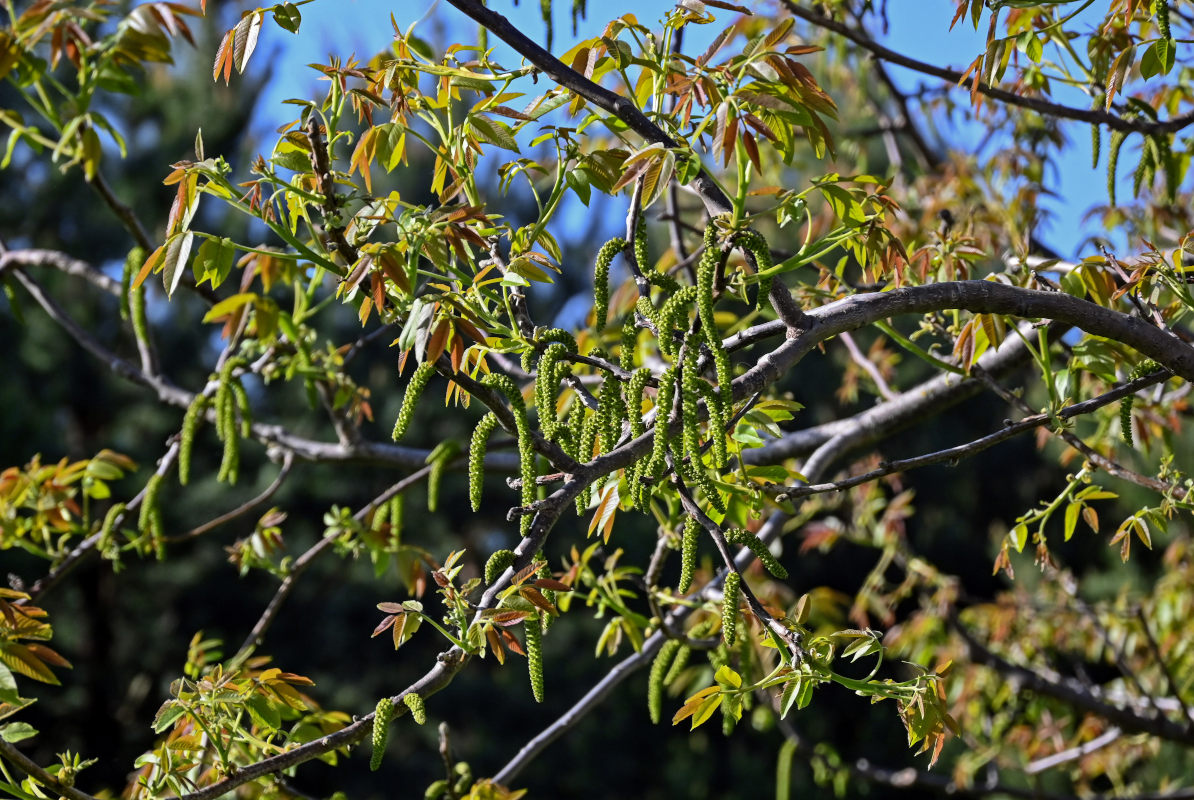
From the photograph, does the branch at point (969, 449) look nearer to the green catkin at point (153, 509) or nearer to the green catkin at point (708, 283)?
the green catkin at point (708, 283)

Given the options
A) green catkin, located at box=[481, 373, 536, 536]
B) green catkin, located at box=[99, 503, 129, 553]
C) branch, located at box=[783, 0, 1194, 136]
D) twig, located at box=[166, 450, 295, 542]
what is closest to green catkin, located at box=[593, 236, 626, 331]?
green catkin, located at box=[481, 373, 536, 536]

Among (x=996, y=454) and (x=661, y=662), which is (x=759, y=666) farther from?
(x=996, y=454)

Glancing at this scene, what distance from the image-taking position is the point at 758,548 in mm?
1087

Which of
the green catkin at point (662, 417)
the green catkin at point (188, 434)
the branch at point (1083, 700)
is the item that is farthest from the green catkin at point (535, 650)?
the branch at point (1083, 700)

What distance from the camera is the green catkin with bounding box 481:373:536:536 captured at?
1.03 metres

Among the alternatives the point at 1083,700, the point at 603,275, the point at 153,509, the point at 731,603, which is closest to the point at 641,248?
the point at 603,275

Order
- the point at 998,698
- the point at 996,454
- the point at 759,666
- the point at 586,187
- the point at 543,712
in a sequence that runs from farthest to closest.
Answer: the point at 996,454
the point at 543,712
the point at 998,698
the point at 759,666
the point at 586,187

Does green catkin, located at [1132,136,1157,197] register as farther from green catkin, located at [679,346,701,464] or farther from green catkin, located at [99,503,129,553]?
green catkin, located at [99,503,129,553]

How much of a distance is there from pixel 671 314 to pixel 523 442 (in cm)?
22

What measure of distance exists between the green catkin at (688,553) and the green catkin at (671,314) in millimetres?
224

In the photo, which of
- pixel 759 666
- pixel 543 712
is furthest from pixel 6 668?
pixel 543 712

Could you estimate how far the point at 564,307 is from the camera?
31.9ft

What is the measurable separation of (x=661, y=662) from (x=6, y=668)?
985mm

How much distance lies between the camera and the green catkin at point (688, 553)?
1.04m
